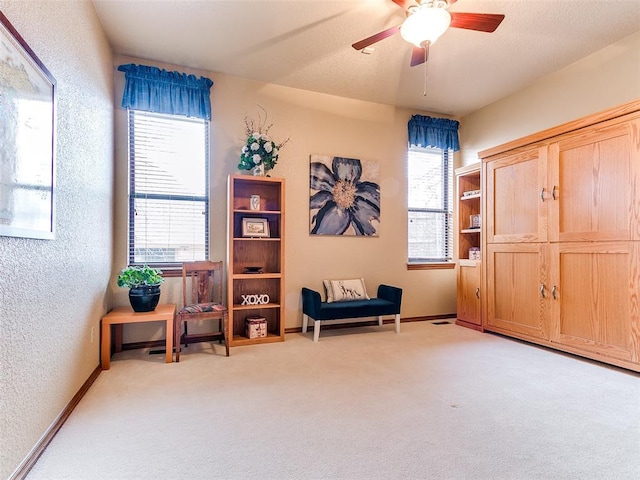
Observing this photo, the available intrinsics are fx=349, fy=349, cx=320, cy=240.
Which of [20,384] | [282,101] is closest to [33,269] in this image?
[20,384]

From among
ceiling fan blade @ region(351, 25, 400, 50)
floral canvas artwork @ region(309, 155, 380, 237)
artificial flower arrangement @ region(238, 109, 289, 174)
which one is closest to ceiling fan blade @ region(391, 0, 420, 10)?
ceiling fan blade @ region(351, 25, 400, 50)

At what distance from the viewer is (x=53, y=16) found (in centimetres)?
201

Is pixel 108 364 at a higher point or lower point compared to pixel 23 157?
lower

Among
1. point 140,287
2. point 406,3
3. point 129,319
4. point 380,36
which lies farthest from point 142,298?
point 406,3

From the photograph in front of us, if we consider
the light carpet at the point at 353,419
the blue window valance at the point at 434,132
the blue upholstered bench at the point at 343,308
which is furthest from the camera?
the blue window valance at the point at 434,132

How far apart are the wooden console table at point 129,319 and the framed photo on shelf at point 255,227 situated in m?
1.10

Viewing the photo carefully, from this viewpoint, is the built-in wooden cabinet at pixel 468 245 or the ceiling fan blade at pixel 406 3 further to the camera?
the built-in wooden cabinet at pixel 468 245

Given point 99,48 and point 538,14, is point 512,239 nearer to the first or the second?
point 538,14

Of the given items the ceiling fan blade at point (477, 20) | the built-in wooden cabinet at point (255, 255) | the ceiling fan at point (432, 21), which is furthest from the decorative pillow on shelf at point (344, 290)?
the ceiling fan blade at point (477, 20)

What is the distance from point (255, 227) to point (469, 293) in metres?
2.88

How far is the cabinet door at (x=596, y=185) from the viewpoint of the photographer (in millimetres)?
2861

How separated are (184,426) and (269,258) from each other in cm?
237

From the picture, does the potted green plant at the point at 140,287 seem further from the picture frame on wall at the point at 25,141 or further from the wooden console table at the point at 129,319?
the picture frame on wall at the point at 25,141

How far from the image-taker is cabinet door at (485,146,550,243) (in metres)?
3.57
